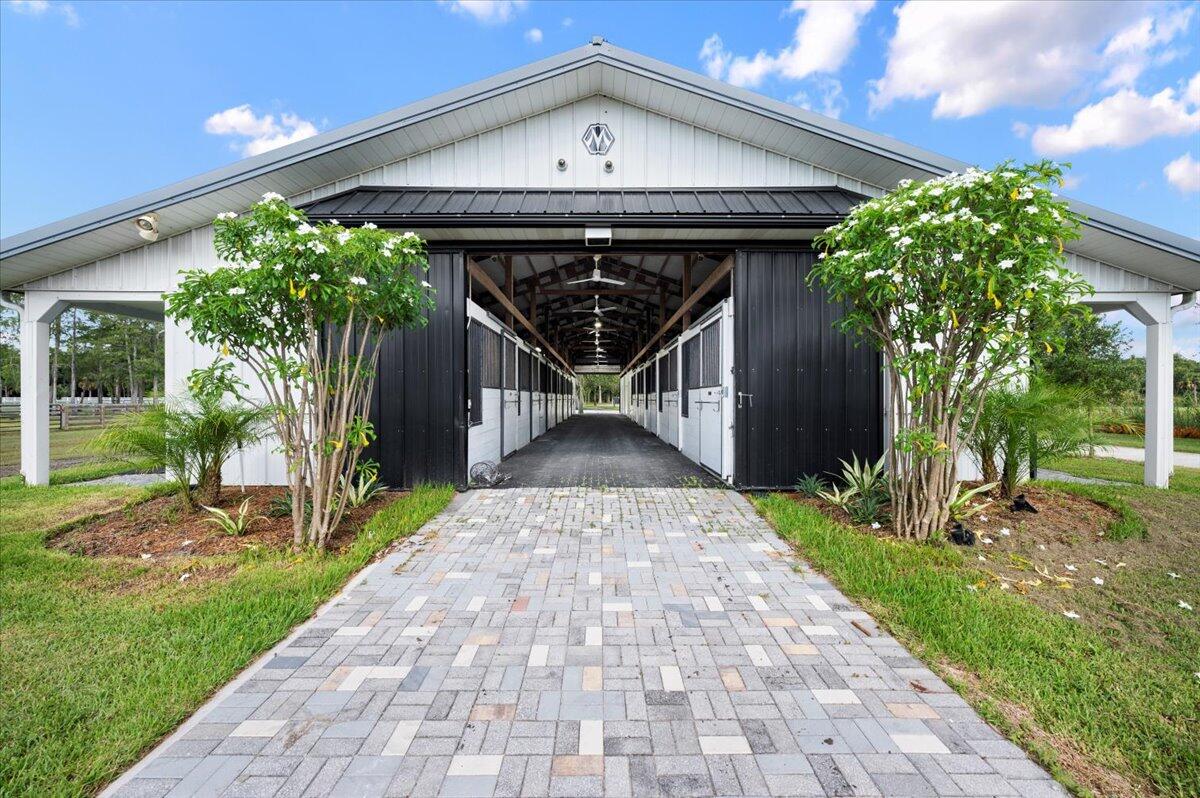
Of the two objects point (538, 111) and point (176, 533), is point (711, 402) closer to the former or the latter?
point (538, 111)

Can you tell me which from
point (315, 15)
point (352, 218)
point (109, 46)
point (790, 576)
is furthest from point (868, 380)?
point (109, 46)

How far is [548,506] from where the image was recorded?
16.9 feet

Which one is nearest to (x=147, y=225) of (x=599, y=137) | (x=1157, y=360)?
(x=599, y=137)

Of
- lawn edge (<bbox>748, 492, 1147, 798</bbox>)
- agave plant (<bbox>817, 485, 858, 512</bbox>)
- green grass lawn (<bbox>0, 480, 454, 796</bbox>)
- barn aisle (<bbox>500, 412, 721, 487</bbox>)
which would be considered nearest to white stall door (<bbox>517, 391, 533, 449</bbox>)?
barn aisle (<bbox>500, 412, 721, 487</bbox>)

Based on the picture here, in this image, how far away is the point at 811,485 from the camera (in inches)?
214

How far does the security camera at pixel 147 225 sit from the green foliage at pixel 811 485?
8.09m

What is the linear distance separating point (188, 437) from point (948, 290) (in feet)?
23.2

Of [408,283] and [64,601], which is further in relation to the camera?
[408,283]

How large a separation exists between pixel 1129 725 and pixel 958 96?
76.7ft

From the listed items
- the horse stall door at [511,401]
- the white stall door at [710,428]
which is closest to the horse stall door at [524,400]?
the horse stall door at [511,401]

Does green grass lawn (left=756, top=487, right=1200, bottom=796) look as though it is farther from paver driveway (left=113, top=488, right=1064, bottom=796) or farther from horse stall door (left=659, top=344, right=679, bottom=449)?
horse stall door (left=659, top=344, right=679, bottom=449)

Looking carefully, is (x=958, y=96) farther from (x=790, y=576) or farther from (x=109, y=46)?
(x=109, y=46)

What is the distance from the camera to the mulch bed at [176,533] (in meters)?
3.88

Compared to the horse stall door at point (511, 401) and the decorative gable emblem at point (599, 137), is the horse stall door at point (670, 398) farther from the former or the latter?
the decorative gable emblem at point (599, 137)
